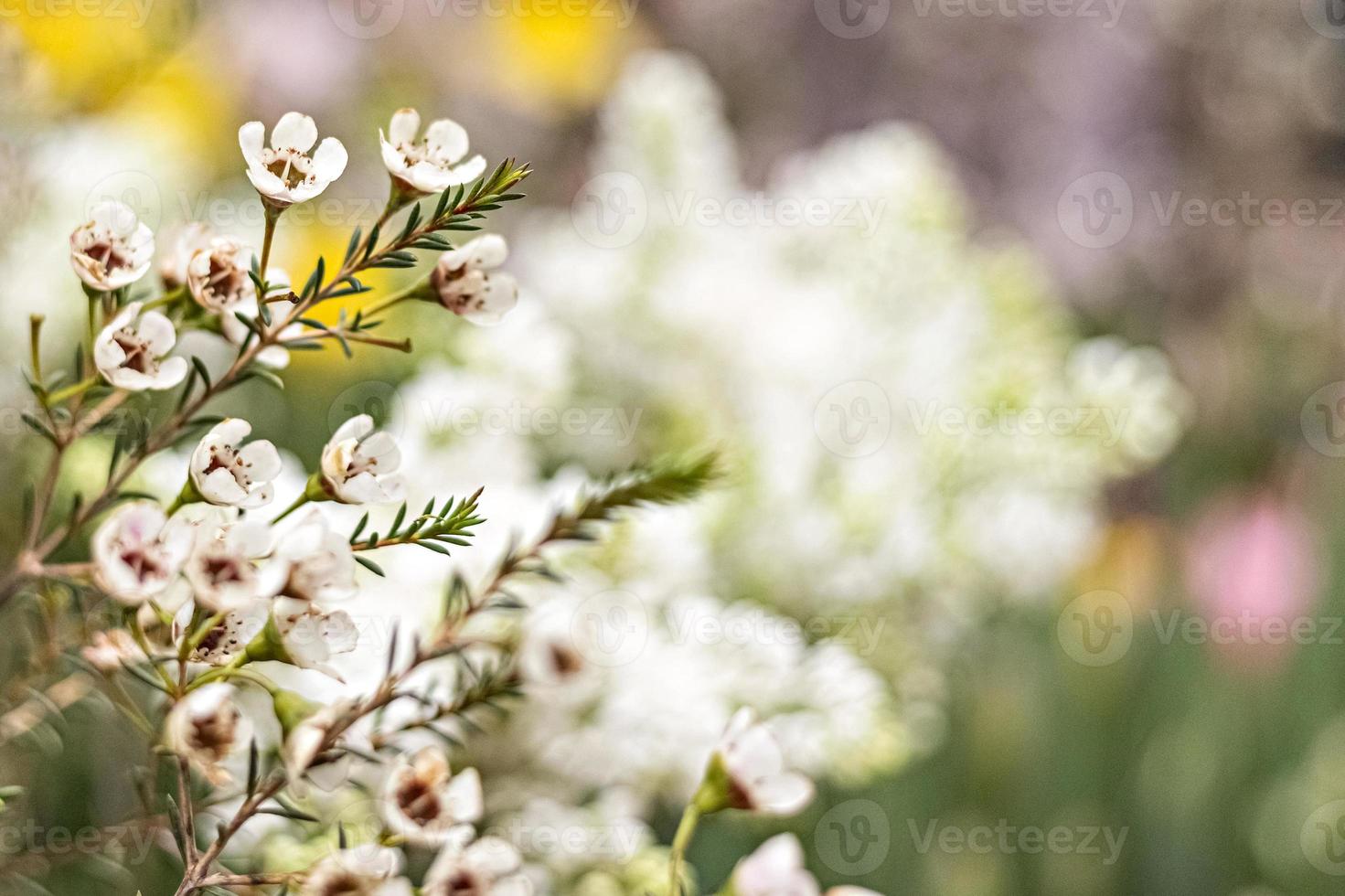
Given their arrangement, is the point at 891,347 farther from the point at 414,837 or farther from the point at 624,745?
the point at 414,837
